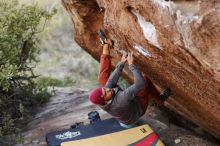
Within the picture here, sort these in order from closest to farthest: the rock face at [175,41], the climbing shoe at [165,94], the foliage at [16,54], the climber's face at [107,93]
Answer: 1. the rock face at [175,41]
2. the climber's face at [107,93]
3. the climbing shoe at [165,94]
4. the foliage at [16,54]

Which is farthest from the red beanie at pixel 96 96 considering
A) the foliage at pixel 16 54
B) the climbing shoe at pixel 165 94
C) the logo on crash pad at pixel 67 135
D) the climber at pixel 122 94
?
the foliage at pixel 16 54

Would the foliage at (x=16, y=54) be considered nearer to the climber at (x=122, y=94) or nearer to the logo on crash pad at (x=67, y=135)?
the logo on crash pad at (x=67, y=135)

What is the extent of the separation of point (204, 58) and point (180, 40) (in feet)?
1.30

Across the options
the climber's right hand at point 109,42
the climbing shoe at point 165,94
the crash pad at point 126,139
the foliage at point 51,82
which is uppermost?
the climber's right hand at point 109,42

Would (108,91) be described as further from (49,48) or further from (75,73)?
(49,48)

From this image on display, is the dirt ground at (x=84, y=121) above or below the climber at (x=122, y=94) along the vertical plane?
below

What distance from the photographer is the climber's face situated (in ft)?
24.2

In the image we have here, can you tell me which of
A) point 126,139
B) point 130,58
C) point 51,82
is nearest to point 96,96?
point 130,58

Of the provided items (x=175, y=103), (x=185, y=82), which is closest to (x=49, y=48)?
(x=175, y=103)

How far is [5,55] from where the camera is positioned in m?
10.1

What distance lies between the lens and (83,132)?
28.6ft

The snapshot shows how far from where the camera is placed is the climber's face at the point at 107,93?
7.39m

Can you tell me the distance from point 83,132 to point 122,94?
5.37 ft

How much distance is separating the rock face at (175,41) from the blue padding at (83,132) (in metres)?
1.22
